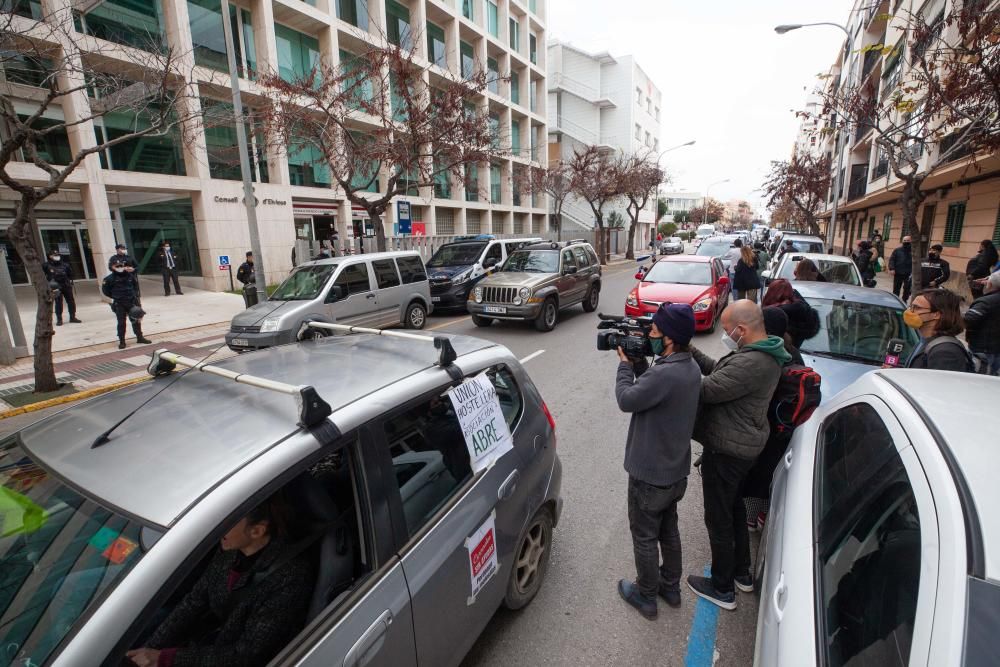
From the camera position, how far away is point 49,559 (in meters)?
1.29

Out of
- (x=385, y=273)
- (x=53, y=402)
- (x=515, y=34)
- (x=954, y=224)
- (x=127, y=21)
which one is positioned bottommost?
(x=53, y=402)

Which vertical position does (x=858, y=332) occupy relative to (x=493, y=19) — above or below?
below

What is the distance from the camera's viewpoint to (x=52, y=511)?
4.54 ft

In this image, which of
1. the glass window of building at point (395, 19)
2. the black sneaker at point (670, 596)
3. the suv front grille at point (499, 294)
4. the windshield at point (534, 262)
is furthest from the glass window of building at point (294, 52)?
the black sneaker at point (670, 596)

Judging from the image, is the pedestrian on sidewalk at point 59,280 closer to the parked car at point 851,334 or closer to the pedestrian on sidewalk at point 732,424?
the pedestrian on sidewalk at point 732,424

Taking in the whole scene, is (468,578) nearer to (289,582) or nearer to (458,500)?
(458,500)

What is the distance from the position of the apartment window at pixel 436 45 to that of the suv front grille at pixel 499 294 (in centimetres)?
2111

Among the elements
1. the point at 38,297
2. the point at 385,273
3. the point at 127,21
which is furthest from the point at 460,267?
the point at 127,21

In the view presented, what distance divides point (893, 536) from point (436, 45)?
30.6 m

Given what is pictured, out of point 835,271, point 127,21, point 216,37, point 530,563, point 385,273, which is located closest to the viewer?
point 530,563

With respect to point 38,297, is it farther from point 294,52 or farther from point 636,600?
point 294,52

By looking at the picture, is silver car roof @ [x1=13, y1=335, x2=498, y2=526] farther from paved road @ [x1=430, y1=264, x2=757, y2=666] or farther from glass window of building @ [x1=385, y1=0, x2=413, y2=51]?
glass window of building @ [x1=385, y1=0, x2=413, y2=51]

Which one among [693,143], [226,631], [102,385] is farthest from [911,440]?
[693,143]

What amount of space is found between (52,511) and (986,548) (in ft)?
7.92
